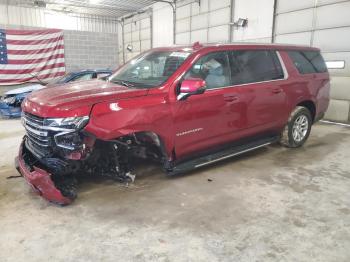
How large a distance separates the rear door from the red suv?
0.6 inches

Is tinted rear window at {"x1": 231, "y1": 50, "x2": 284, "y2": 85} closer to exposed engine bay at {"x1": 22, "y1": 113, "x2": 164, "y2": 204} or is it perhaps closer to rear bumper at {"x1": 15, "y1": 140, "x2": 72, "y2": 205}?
exposed engine bay at {"x1": 22, "y1": 113, "x2": 164, "y2": 204}

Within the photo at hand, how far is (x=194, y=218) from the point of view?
9.20 ft

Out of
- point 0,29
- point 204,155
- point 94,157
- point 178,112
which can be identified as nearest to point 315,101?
point 204,155

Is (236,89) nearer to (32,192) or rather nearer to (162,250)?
(162,250)

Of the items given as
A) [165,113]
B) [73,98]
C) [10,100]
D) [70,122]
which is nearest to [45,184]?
[70,122]

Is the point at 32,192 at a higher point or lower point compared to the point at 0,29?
lower

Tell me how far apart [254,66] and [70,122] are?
2.58m

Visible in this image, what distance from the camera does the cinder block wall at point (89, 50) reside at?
43.3 ft

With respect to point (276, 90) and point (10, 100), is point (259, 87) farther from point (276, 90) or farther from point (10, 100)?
point (10, 100)

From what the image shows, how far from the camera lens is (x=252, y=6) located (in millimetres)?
9320

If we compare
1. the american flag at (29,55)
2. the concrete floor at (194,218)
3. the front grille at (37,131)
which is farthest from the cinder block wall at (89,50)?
the front grille at (37,131)

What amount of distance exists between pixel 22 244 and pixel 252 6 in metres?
9.22

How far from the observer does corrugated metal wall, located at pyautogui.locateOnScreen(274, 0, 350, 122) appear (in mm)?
7176

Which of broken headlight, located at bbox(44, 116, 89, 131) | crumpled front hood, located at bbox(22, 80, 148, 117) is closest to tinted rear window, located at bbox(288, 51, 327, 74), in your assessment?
crumpled front hood, located at bbox(22, 80, 148, 117)
